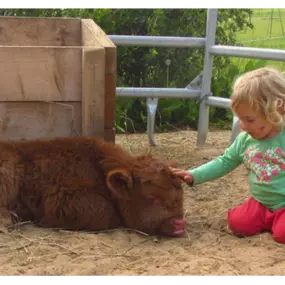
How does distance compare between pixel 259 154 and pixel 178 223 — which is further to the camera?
pixel 259 154

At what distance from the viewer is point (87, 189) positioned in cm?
438

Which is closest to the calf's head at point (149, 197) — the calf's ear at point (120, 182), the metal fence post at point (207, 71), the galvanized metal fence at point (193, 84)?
the calf's ear at point (120, 182)

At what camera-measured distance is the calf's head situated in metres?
4.29

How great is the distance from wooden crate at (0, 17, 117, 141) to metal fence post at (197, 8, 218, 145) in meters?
2.32

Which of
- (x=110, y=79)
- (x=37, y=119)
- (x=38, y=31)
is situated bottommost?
(x=37, y=119)

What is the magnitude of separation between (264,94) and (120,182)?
1195mm

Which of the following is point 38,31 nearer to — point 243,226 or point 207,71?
point 207,71

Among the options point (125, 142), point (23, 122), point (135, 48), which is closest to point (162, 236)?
point (23, 122)

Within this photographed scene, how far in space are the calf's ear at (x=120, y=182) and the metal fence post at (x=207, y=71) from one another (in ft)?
10.1

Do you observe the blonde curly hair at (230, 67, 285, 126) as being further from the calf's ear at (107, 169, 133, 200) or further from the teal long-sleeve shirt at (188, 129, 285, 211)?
the calf's ear at (107, 169, 133, 200)

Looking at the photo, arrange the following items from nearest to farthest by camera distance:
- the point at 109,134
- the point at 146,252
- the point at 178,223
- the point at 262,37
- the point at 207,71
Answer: the point at 146,252
the point at 178,223
the point at 109,134
the point at 207,71
the point at 262,37

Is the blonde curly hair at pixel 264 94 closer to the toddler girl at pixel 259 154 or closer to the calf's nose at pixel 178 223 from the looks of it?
the toddler girl at pixel 259 154

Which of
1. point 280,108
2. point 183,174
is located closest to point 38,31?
point 183,174

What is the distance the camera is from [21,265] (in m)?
3.51
